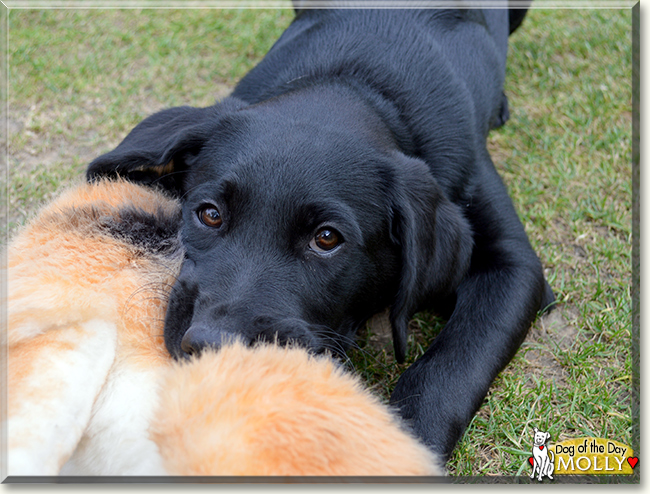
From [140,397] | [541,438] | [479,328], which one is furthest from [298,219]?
[541,438]

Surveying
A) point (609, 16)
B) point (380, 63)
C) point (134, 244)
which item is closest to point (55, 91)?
point (380, 63)

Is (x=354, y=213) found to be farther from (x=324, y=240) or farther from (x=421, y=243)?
(x=421, y=243)

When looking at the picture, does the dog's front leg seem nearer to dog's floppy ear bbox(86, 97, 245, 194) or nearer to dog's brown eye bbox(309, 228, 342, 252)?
dog's brown eye bbox(309, 228, 342, 252)

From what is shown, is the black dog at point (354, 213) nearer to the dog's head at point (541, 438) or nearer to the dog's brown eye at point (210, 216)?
the dog's brown eye at point (210, 216)

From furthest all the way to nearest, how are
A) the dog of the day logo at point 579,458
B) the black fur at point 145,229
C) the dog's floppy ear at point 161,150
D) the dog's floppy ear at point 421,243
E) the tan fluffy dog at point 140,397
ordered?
the dog's floppy ear at point 161,150
the dog's floppy ear at point 421,243
the dog of the day logo at point 579,458
the black fur at point 145,229
the tan fluffy dog at point 140,397

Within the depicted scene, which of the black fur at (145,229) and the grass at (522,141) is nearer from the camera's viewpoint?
the black fur at (145,229)

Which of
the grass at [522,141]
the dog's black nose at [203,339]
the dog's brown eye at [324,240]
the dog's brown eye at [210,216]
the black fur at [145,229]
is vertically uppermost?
the black fur at [145,229]

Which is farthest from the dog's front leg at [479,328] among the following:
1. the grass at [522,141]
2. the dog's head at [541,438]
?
the dog's head at [541,438]

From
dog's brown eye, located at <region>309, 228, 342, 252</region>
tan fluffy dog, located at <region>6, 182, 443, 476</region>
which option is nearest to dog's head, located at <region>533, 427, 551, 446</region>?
tan fluffy dog, located at <region>6, 182, 443, 476</region>
